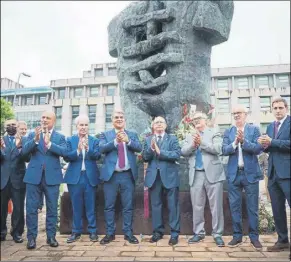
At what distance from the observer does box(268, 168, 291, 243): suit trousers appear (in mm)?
3574

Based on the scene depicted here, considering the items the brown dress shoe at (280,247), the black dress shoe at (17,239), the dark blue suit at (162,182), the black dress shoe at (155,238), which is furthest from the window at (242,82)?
the black dress shoe at (17,239)

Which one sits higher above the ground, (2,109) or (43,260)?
(2,109)

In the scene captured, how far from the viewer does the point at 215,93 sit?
35.5m

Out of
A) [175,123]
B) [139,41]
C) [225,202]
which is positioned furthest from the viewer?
[139,41]

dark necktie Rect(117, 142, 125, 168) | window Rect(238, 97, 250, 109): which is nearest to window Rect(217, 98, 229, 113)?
window Rect(238, 97, 250, 109)

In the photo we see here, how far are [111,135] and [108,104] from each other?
34.1 meters

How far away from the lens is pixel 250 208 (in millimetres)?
3961

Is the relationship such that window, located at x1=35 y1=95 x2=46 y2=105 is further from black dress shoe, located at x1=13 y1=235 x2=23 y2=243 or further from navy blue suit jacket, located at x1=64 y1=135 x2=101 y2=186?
black dress shoe, located at x1=13 y1=235 x2=23 y2=243

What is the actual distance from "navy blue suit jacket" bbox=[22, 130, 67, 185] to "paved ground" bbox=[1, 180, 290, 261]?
0.83 m

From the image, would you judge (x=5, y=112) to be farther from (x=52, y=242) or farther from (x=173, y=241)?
(x=173, y=241)

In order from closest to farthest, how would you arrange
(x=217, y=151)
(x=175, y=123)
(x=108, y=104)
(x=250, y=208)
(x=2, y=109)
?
1. (x=250, y=208)
2. (x=217, y=151)
3. (x=175, y=123)
4. (x=2, y=109)
5. (x=108, y=104)

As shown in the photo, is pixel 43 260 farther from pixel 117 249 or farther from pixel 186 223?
pixel 186 223

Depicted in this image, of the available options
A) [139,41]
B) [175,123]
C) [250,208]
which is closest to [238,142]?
[250,208]

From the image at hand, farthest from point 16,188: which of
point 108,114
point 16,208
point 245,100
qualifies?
point 245,100
